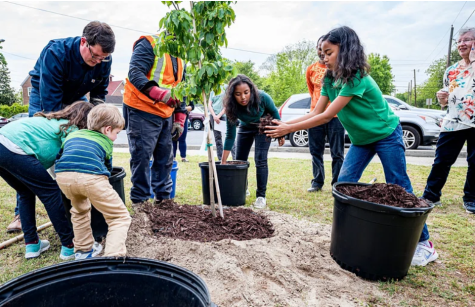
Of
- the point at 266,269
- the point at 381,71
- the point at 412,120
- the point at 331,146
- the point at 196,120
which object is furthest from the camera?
the point at 381,71

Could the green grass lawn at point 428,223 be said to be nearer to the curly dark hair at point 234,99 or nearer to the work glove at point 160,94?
the curly dark hair at point 234,99

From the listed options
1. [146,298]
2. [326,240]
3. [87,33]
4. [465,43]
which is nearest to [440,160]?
[465,43]

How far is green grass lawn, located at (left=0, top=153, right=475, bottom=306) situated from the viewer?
6.56 ft

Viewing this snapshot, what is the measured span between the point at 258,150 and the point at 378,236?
1.93 m

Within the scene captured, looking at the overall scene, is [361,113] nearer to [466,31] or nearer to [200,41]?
[200,41]

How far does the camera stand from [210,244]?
2.38 m

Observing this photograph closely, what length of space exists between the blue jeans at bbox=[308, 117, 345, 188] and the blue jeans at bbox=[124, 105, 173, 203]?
224cm

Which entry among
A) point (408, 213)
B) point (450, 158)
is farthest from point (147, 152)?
point (450, 158)

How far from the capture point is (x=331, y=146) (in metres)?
4.55

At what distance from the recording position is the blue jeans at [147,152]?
295cm

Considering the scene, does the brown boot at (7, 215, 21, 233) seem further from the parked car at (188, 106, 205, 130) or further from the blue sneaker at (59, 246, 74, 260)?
the parked car at (188, 106, 205, 130)

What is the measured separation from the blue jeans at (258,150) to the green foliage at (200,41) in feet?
3.85

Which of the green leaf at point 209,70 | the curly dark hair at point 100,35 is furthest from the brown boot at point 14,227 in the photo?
the green leaf at point 209,70

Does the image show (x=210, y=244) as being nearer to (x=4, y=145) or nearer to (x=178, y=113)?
(x=4, y=145)
